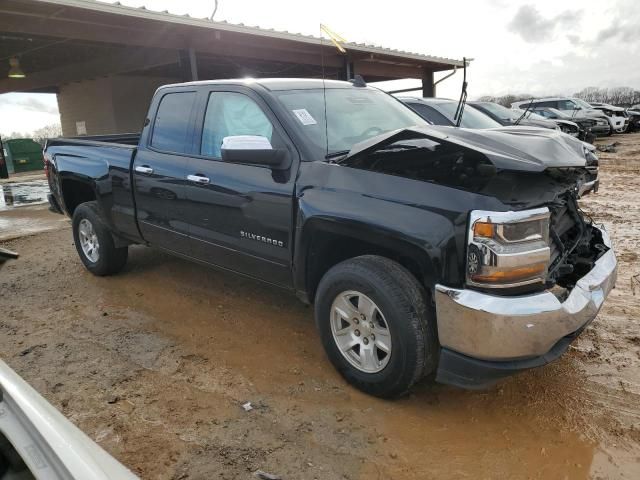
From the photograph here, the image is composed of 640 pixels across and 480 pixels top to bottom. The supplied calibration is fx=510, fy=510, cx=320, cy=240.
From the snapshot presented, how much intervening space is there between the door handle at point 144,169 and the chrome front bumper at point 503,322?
288 centimetres

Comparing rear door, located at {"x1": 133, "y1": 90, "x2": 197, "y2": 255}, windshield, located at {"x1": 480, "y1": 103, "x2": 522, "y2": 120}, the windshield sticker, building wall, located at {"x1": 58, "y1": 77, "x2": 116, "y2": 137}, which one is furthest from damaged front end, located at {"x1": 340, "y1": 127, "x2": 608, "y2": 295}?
building wall, located at {"x1": 58, "y1": 77, "x2": 116, "y2": 137}

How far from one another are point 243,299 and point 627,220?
531cm

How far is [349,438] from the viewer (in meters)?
2.73

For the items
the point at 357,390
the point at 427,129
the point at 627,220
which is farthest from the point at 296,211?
the point at 627,220

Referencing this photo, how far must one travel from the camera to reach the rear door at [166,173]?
419cm

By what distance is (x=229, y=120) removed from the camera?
12.8 ft

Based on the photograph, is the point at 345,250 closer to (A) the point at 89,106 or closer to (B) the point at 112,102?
(B) the point at 112,102

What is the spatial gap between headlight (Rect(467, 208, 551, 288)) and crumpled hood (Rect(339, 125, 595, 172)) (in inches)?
10.4

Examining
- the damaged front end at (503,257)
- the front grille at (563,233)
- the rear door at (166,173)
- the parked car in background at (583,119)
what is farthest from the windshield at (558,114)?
the damaged front end at (503,257)

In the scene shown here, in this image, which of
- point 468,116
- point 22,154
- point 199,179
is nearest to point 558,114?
point 468,116

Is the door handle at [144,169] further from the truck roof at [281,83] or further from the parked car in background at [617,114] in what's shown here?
the parked car in background at [617,114]

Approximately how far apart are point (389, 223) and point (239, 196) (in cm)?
Result: 129

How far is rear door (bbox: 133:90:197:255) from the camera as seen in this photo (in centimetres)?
419

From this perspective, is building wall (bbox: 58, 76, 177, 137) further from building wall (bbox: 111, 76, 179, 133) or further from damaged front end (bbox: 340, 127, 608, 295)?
damaged front end (bbox: 340, 127, 608, 295)
